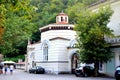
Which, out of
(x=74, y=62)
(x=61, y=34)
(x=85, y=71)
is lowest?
(x=85, y=71)

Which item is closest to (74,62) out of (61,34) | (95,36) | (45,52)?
(61,34)

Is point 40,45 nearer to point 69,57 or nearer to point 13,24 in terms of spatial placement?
point 69,57

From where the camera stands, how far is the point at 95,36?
1452 inches

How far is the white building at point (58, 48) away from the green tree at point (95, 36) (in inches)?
557

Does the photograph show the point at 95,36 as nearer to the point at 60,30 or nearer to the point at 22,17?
the point at 60,30

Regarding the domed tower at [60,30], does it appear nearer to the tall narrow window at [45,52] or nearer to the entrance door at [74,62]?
the tall narrow window at [45,52]

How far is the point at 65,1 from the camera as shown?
87312 mm

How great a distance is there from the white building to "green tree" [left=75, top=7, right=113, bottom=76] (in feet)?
46.4

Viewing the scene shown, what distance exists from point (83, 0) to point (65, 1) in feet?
19.9

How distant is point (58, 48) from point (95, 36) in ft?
54.6

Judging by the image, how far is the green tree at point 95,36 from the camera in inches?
1449

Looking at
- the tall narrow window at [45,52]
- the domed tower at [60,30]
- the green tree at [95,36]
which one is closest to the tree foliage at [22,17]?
the domed tower at [60,30]

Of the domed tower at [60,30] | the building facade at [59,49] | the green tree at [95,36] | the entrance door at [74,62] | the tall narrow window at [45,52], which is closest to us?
the green tree at [95,36]

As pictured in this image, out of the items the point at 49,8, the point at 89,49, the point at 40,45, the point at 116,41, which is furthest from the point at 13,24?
the point at 49,8
